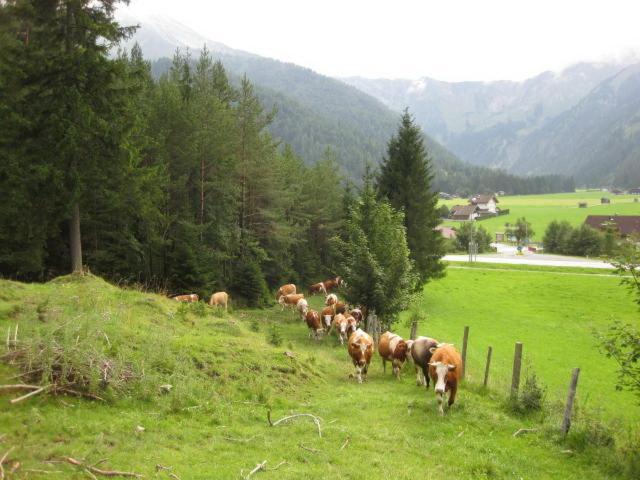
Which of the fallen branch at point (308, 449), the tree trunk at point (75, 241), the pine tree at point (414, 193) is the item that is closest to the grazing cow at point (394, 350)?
the fallen branch at point (308, 449)

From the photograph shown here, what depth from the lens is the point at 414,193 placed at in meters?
39.3

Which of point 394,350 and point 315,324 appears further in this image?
point 315,324

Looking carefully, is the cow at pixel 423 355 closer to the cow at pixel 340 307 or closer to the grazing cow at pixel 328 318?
the grazing cow at pixel 328 318

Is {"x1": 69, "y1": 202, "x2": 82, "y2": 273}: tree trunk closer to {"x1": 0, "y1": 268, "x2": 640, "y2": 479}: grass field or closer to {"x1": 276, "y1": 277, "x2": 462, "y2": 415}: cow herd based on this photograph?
{"x1": 0, "y1": 268, "x2": 640, "y2": 479}: grass field

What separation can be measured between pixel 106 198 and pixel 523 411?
1881 centimetres

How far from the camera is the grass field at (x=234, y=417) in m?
7.63

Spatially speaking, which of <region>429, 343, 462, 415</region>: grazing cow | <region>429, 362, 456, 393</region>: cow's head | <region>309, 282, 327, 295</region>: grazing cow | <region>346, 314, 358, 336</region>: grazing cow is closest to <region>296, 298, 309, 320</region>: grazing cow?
<region>346, 314, 358, 336</region>: grazing cow

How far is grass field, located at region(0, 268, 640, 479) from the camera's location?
25.0 feet

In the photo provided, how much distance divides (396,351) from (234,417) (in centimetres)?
836

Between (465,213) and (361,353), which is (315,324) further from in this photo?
(465,213)

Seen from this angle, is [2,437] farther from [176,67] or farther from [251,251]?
[176,67]

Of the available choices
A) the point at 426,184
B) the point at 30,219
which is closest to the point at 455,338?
the point at 426,184

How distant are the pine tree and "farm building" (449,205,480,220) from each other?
112 meters

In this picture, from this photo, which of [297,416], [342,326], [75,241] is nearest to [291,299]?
[342,326]
